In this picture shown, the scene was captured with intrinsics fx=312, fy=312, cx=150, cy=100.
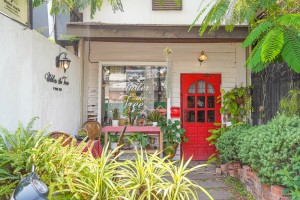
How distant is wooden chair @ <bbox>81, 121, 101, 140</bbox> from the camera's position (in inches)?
294

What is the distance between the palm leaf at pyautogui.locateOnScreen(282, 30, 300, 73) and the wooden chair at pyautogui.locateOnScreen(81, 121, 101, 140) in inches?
196

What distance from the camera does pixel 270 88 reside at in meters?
6.75

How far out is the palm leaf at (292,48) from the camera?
11.6 feet

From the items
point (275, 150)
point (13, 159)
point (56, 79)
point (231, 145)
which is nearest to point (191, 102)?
point (231, 145)

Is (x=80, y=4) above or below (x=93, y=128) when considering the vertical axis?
above

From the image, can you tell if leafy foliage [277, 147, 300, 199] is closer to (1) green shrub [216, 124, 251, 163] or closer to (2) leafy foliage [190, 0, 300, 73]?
(2) leafy foliage [190, 0, 300, 73]

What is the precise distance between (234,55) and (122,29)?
3.46m

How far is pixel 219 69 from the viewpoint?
8.50 m

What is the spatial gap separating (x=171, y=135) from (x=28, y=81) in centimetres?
416

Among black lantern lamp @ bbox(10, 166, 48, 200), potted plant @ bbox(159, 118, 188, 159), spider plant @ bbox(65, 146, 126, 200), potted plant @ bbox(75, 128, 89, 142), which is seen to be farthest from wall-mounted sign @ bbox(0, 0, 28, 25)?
potted plant @ bbox(159, 118, 188, 159)

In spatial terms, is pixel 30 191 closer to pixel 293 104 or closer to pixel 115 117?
pixel 293 104

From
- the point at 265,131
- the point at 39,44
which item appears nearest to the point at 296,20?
the point at 265,131

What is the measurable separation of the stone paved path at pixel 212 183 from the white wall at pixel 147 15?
143 inches

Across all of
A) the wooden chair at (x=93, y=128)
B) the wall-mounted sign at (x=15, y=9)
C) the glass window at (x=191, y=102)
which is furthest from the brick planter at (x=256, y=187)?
the wall-mounted sign at (x=15, y=9)
